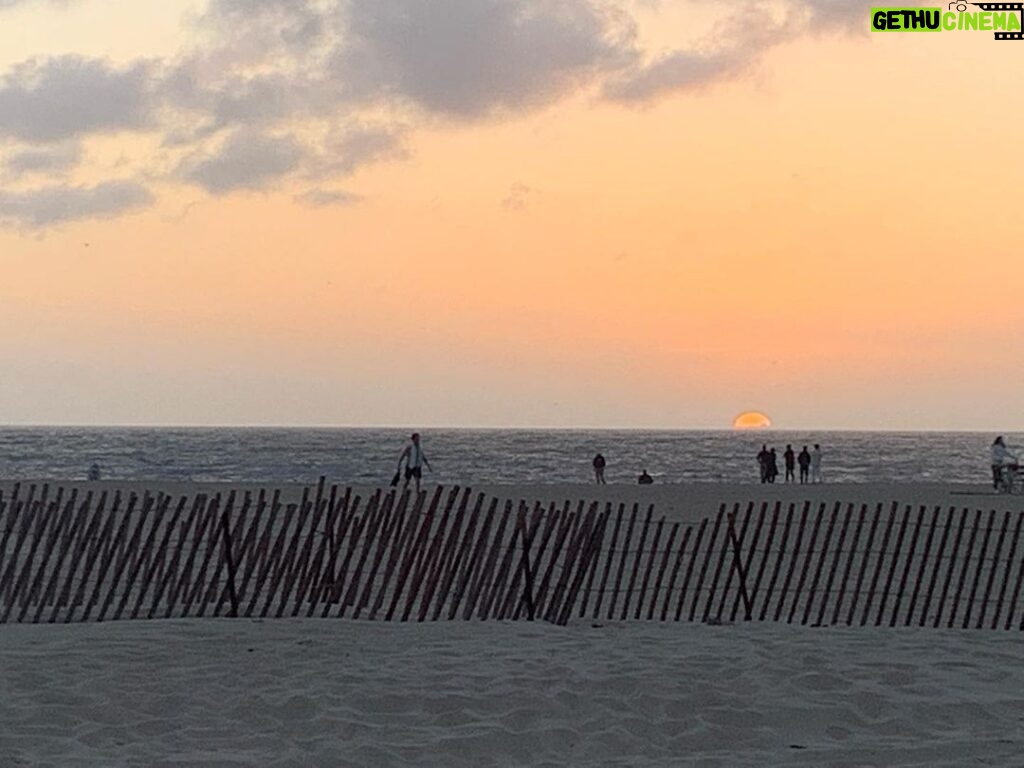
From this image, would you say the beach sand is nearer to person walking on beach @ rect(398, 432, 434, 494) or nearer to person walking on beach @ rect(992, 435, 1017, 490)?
person walking on beach @ rect(398, 432, 434, 494)

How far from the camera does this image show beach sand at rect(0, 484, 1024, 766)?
8.00m

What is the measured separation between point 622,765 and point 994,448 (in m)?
28.9

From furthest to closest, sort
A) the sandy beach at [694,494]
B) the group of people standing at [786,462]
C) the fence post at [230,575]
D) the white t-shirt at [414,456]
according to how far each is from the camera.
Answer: the group of people standing at [786,462] → the sandy beach at [694,494] → the white t-shirt at [414,456] → the fence post at [230,575]

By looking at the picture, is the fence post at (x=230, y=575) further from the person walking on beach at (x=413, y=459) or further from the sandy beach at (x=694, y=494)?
the sandy beach at (x=694, y=494)

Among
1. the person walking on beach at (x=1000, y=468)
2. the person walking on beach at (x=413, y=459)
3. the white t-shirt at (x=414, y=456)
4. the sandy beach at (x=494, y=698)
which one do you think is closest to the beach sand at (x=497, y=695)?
the sandy beach at (x=494, y=698)

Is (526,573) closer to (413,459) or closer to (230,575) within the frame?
(230,575)

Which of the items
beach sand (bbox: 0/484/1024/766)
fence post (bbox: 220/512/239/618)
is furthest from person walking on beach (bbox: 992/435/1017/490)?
fence post (bbox: 220/512/239/618)

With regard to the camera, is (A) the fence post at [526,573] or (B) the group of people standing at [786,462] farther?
(B) the group of people standing at [786,462]

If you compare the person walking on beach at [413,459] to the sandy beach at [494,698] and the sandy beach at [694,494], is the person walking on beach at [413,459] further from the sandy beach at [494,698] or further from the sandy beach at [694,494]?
the sandy beach at [494,698]

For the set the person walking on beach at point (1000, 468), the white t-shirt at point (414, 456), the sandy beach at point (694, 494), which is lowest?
the sandy beach at point (694, 494)

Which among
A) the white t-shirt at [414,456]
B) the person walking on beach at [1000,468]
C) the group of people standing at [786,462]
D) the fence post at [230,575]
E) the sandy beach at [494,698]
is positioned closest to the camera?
the sandy beach at [494,698]

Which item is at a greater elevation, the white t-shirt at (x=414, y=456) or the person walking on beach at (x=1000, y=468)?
the white t-shirt at (x=414, y=456)

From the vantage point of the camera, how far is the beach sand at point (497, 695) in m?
8.00

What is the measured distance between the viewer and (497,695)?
30.0 feet
